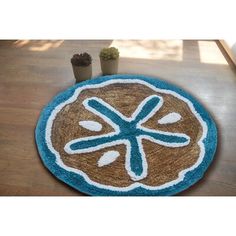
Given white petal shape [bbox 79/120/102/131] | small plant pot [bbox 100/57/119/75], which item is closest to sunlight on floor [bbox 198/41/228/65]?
small plant pot [bbox 100/57/119/75]

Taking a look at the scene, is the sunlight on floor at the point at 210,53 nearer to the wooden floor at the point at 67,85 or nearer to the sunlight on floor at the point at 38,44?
the wooden floor at the point at 67,85

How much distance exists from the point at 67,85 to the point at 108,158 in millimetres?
870

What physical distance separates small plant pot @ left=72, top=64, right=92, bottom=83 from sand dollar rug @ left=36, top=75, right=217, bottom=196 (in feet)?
0.20

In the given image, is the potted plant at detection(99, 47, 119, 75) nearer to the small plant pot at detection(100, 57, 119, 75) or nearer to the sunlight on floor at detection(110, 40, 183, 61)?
the small plant pot at detection(100, 57, 119, 75)

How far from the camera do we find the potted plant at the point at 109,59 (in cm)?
236

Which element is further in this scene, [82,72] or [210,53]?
[210,53]

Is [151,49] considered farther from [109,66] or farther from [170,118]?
[170,118]

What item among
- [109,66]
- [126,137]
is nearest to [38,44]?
[109,66]

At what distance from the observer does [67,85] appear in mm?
2412

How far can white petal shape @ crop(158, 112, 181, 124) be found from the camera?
81.2 inches

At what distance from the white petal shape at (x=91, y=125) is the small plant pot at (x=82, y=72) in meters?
0.49

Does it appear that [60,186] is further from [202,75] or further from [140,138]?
[202,75]

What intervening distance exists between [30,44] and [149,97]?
1437mm

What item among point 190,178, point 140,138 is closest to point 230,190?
point 190,178
